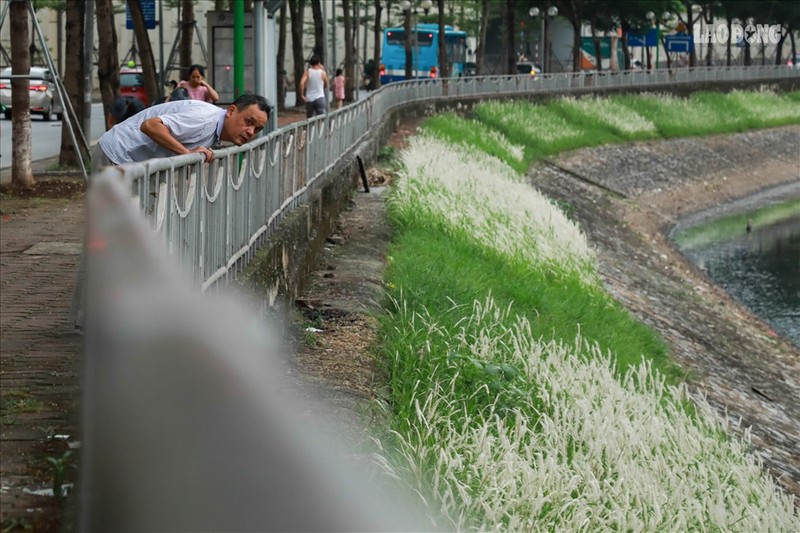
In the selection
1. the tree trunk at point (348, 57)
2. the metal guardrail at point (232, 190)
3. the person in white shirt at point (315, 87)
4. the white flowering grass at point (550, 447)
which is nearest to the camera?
the metal guardrail at point (232, 190)

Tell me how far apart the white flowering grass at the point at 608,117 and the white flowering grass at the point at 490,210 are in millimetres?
20994

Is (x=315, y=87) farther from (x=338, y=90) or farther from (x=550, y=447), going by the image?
(x=338, y=90)

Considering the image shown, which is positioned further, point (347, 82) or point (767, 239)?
point (347, 82)

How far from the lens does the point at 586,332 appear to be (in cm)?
1189

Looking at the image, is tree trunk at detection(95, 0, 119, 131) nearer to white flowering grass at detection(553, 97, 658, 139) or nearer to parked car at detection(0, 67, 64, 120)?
parked car at detection(0, 67, 64, 120)

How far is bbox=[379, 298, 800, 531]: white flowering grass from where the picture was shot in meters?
5.77

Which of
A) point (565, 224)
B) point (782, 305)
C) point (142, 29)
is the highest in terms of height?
point (142, 29)

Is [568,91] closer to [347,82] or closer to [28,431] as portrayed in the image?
[347,82]

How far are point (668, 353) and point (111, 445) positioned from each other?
40.5ft

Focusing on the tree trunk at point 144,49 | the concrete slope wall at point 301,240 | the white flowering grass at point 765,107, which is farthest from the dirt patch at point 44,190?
the white flowering grass at point 765,107

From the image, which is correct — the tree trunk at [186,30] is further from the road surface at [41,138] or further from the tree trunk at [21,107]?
the tree trunk at [21,107]

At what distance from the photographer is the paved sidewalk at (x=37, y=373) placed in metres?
3.10

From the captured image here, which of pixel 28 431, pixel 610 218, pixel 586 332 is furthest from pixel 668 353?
pixel 610 218

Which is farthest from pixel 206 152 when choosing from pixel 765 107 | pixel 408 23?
pixel 765 107
